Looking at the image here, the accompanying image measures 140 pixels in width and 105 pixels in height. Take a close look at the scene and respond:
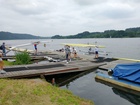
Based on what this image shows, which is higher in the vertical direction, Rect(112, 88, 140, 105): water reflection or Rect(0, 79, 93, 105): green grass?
Rect(0, 79, 93, 105): green grass

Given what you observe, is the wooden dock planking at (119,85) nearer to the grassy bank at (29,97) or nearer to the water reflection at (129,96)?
the water reflection at (129,96)

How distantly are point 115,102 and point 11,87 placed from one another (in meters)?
6.65

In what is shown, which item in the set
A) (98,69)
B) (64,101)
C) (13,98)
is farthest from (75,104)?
(98,69)

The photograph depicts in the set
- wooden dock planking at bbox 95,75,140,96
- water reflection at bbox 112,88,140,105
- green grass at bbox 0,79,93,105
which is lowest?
water reflection at bbox 112,88,140,105

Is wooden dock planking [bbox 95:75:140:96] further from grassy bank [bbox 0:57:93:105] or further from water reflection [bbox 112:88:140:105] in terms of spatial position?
grassy bank [bbox 0:57:93:105]

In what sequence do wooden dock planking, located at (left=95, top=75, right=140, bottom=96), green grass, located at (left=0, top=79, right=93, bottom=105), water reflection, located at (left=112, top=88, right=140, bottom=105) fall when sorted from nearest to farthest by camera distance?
1. green grass, located at (left=0, top=79, right=93, bottom=105)
2. water reflection, located at (left=112, top=88, right=140, bottom=105)
3. wooden dock planking, located at (left=95, top=75, right=140, bottom=96)

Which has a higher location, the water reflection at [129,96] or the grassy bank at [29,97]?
the grassy bank at [29,97]

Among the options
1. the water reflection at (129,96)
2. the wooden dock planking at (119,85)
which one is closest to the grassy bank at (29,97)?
the water reflection at (129,96)

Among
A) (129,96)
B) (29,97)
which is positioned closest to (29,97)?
(29,97)

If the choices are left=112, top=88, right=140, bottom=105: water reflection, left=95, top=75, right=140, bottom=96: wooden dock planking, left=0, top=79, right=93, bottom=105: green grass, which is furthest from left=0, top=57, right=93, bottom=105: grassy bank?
left=95, top=75, right=140, bottom=96: wooden dock planking

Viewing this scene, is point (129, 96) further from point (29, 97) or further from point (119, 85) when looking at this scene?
point (29, 97)

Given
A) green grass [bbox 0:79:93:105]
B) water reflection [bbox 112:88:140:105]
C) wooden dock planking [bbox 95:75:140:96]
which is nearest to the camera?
green grass [bbox 0:79:93:105]

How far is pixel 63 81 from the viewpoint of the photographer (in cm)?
1711

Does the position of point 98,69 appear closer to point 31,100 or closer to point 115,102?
point 115,102
